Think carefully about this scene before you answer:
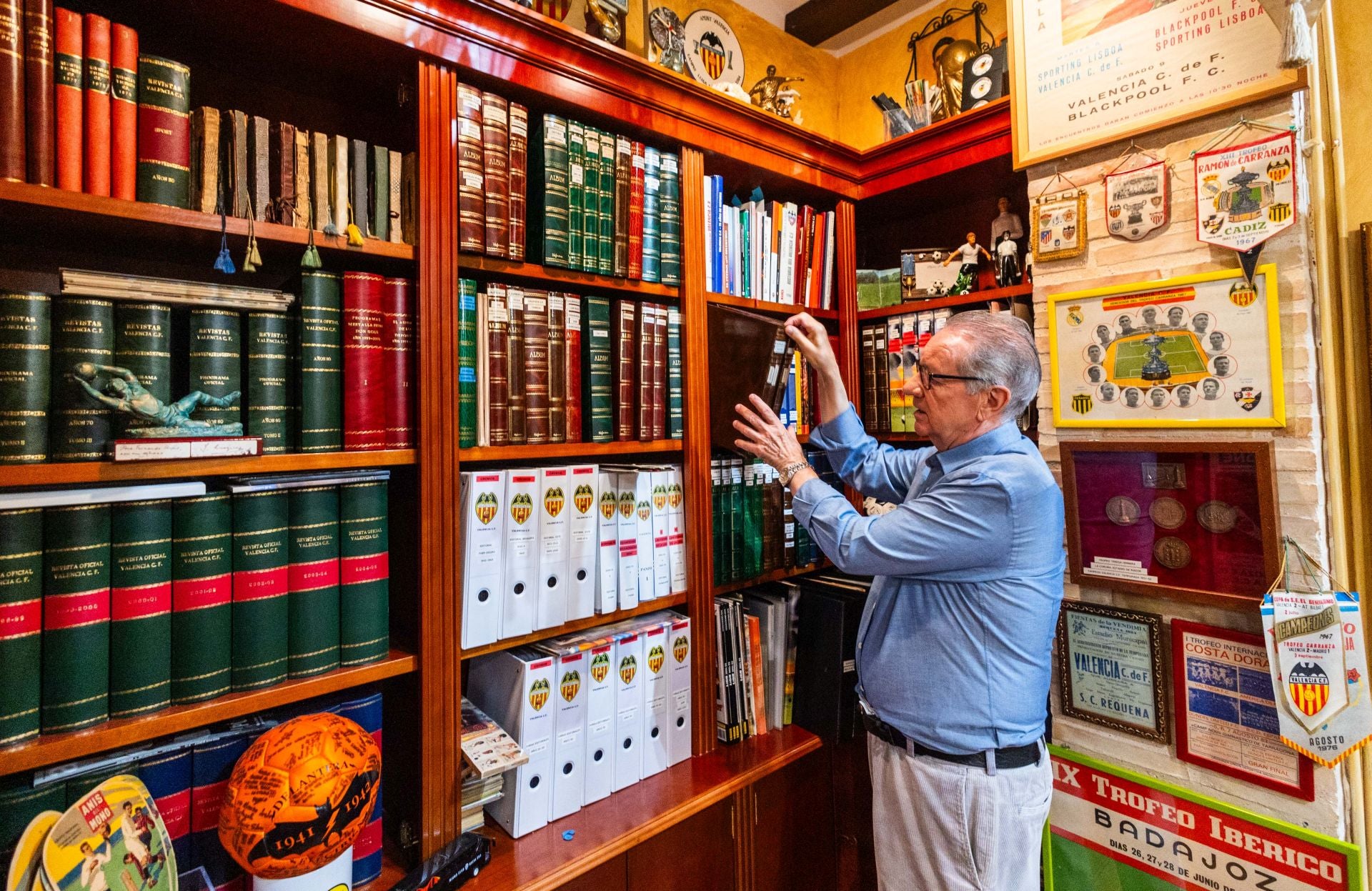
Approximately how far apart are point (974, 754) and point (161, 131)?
1.85 meters

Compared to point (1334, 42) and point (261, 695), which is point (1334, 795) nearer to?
point (1334, 42)

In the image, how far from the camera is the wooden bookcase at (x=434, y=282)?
3.58 ft

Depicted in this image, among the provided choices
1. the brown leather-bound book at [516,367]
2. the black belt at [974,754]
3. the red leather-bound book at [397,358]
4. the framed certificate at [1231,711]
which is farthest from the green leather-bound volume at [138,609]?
the framed certificate at [1231,711]

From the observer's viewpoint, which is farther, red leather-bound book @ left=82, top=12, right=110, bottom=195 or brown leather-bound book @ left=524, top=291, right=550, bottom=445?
brown leather-bound book @ left=524, top=291, right=550, bottom=445

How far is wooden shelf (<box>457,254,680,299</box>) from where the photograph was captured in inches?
53.1

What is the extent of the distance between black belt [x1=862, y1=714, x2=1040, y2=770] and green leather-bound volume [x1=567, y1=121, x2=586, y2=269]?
1.27 metres

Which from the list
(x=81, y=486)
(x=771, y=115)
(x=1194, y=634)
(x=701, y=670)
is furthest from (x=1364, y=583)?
(x=81, y=486)

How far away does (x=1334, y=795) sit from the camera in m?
1.35

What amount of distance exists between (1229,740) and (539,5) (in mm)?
2310

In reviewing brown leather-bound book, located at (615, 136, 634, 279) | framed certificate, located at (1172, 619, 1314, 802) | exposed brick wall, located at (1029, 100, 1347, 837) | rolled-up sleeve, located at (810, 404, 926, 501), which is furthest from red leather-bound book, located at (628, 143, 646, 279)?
framed certificate, located at (1172, 619, 1314, 802)

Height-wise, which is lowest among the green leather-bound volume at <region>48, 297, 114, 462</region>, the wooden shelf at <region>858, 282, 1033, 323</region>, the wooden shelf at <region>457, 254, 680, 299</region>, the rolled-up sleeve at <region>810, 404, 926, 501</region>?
the rolled-up sleeve at <region>810, 404, 926, 501</region>

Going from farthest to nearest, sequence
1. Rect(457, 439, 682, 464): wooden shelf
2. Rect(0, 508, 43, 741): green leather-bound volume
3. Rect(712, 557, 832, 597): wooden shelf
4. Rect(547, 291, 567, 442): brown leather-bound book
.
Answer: Rect(712, 557, 832, 597): wooden shelf, Rect(547, 291, 567, 442): brown leather-bound book, Rect(457, 439, 682, 464): wooden shelf, Rect(0, 508, 43, 741): green leather-bound volume

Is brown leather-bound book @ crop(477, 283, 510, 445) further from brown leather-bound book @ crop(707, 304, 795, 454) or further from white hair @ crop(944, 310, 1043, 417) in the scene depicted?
white hair @ crop(944, 310, 1043, 417)

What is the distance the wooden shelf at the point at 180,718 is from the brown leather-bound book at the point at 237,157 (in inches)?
31.7
